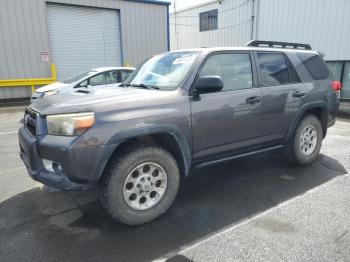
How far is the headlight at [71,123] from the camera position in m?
2.56

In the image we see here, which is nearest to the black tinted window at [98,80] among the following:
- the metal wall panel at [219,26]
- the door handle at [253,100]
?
the door handle at [253,100]

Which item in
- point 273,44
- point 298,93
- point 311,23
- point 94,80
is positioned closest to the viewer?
point 298,93

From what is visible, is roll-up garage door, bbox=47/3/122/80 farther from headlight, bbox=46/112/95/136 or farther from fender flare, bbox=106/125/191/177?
fender flare, bbox=106/125/191/177

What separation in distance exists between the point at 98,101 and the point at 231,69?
1.73 metres

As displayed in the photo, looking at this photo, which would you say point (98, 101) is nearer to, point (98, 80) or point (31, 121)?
point (31, 121)

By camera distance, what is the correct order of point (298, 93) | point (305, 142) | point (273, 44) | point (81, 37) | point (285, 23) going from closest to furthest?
point (298, 93) < point (273, 44) < point (305, 142) < point (81, 37) < point (285, 23)

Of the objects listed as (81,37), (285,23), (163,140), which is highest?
(285,23)

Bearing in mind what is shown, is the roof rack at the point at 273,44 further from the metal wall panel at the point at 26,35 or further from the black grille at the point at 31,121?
the metal wall panel at the point at 26,35

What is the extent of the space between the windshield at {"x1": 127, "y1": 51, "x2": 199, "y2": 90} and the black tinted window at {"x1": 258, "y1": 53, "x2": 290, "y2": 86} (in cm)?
102

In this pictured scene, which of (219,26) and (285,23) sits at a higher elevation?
(219,26)

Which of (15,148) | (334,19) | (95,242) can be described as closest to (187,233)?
(95,242)

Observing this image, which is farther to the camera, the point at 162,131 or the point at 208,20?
the point at 208,20

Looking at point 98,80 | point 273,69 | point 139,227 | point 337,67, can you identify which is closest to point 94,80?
point 98,80

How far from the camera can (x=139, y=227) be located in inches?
115
